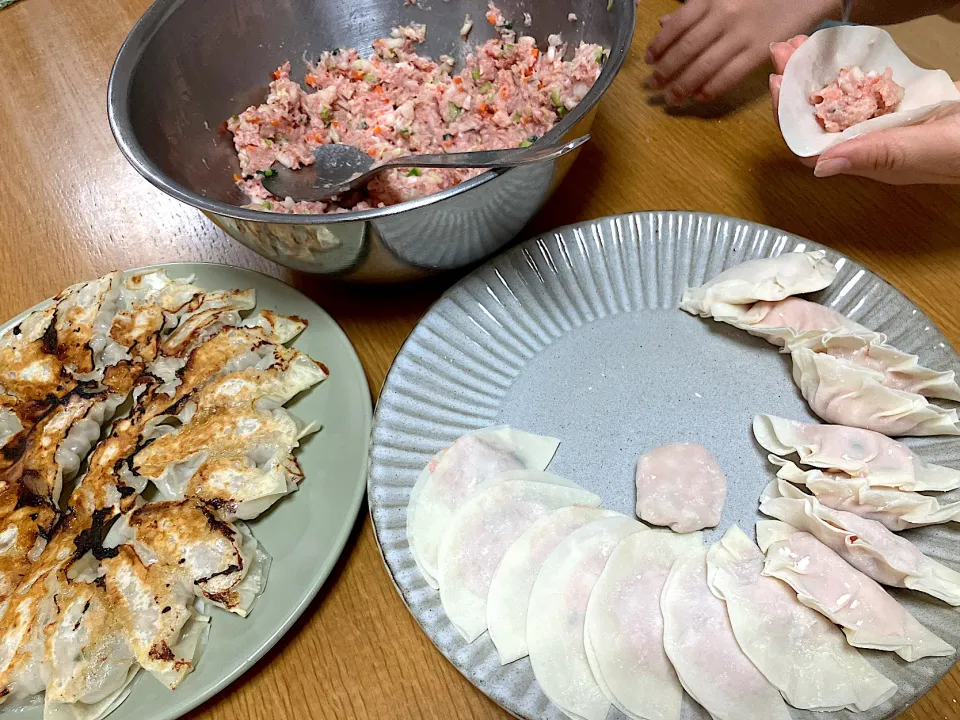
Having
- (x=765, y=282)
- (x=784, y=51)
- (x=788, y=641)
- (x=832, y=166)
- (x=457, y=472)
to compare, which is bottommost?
(x=788, y=641)

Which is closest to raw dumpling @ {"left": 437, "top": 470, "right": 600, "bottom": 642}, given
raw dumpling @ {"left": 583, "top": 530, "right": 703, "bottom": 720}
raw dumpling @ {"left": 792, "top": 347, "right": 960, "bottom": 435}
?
raw dumpling @ {"left": 583, "top": 530, "right": 703, "bottom": 720}

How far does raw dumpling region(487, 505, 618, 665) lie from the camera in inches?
35.6

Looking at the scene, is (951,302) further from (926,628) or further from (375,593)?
(375,593)

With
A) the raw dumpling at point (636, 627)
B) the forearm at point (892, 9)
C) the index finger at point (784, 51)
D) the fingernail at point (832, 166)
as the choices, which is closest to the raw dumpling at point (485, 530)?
the raw dumpling at point (636, 627)

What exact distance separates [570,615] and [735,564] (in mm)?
253

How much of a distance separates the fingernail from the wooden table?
0.24m

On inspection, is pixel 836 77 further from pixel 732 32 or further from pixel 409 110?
pixel 409 110

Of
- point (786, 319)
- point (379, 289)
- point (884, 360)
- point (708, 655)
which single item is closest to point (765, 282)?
point (786, 319)

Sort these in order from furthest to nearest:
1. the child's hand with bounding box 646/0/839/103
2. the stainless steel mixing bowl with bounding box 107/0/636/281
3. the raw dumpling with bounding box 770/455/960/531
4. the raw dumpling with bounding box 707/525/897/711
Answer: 1. the child's hand with bounding box 646/0/839/103
2. the stainless steel mixing bowl with bounding box 107/0/636/281
3. the raw dumpling with bounding box 770/455/960/531
4. the raw dumpling with bounding box 707/525/897/711

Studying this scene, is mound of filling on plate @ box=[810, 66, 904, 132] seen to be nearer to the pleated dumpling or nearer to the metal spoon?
the pleated dumpling

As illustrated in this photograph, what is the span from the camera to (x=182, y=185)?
44.6 inches

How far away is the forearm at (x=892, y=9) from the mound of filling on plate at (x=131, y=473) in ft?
4.93

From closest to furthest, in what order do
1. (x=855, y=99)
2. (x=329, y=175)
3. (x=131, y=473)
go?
(x=131, y=473) < (x=855, y=99) < (x=329, y=175)

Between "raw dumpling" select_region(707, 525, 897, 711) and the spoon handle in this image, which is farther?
the spoon handle
